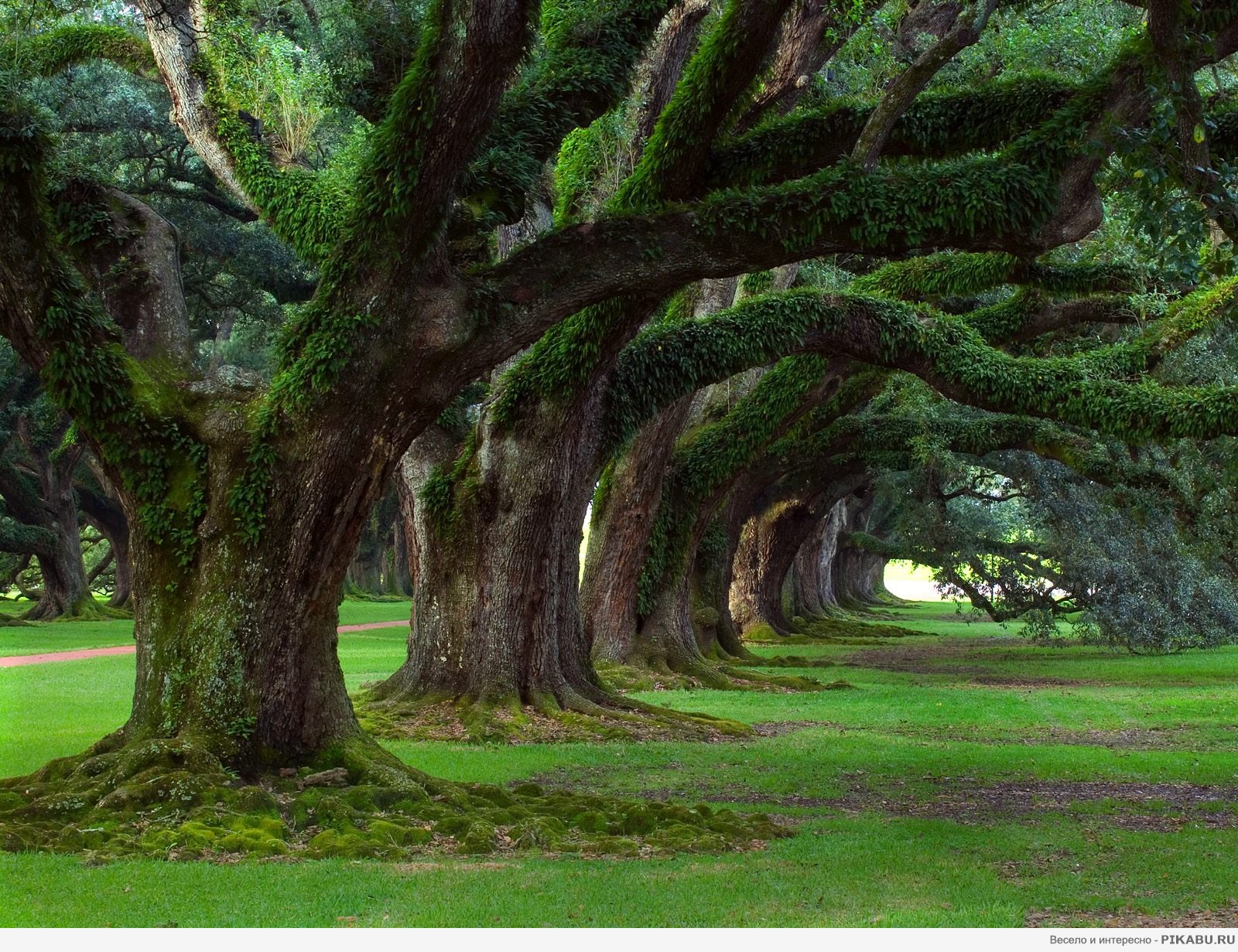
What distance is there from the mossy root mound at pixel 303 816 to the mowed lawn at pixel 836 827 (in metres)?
0.32

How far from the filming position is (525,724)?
527 inches

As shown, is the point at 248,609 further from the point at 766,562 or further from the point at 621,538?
the point at 766,562

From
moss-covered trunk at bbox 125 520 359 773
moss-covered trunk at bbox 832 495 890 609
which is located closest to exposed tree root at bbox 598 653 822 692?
moss-covered trunk at bbox 125 520 359 773

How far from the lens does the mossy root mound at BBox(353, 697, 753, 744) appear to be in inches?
514

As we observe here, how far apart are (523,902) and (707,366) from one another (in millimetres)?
9223

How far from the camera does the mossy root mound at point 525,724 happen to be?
13.1 meters

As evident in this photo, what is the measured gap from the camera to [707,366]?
48.2 ft

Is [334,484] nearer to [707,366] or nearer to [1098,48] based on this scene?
[707,366]

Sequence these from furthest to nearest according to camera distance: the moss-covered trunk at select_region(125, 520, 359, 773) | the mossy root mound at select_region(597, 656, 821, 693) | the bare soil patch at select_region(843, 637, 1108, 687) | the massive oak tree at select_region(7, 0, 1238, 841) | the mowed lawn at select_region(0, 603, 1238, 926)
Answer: the bare soil patch at select_region(843, 637, 1108, 687)
the mossy root mound at select_region(597, 656, 821, 693)
the moss-covered trunk at select_region(125, 520, 359, 773)
the massive oak tree at select_region(7, 0, 1238, 841)
the mowed lawn at select_region(0, 603, 1238, 926)

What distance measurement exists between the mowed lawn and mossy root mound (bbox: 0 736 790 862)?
316 millimetres

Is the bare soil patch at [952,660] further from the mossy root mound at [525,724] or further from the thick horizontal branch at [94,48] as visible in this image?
the thick horizontal branch at [94,48]

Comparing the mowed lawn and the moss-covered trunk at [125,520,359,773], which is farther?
the moss-covered trunk at [125,520,359,773]

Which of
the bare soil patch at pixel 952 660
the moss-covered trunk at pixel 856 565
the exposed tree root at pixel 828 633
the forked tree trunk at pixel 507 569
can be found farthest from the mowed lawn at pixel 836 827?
the moss-covered trunk at pixel 856 565

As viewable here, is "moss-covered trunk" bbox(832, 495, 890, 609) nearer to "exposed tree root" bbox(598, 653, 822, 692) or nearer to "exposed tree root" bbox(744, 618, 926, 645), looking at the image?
"exposed tree root" bbox(744, 618, 926, 645)
